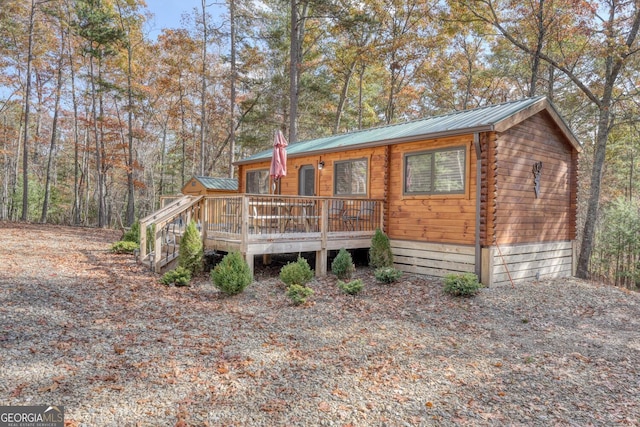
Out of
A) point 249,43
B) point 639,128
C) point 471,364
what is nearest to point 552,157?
point 471,364

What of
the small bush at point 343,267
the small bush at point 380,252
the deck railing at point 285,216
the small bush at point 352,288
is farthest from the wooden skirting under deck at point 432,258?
the small bush at point 352,288

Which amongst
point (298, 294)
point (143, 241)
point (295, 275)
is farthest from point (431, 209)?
point (143, 241)

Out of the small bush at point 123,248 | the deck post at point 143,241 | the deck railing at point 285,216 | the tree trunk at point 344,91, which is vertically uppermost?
the tree trunk at point 344,91

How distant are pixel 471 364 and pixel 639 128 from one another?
17.4 meters

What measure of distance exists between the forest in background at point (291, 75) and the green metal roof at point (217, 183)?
308cm

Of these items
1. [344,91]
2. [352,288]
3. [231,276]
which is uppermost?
[344,91]

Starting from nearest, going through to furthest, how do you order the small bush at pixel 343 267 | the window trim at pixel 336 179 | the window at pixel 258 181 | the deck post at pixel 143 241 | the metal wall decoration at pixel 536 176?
1. the small bush at pixel 343 267
2. the deck post at pixel 143 241
3. the metal wall decoration at pixel 536 176
4. the window trim at pixel 336 179
5. the window at pixel 258 181

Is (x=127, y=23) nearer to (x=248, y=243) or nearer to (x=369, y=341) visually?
(x=248, y=243)

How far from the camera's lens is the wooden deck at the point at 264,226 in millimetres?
7434

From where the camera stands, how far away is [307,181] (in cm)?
1129

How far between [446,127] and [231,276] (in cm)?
545

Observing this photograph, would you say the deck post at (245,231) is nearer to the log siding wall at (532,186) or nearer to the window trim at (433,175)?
the window trim at (433,175)

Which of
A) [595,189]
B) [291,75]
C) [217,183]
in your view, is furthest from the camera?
[291,75]

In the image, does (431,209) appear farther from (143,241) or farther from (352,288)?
(143,241)
